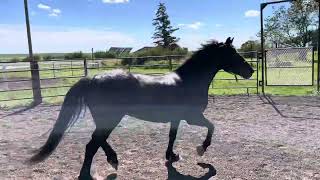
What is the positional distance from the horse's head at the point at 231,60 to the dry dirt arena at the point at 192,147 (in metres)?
1.02

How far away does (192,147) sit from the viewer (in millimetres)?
5148

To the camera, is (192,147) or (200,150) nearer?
(200,150)

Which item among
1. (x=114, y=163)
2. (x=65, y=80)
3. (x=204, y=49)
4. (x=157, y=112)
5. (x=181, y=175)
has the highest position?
(x=204, y=49)

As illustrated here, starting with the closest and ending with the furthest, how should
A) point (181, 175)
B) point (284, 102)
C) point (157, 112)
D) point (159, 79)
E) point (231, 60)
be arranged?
point (181, 175) < point (157, 112) < point (159, 79) < point (231, 60) < point (284, 102)

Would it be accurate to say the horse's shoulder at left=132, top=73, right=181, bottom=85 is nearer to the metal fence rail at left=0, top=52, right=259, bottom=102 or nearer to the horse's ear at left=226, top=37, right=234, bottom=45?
the horse's ear at left=226, top=37, right=234, bottom=45

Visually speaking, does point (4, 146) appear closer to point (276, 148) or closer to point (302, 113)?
point (276, 148)

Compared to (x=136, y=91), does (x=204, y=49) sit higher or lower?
higher

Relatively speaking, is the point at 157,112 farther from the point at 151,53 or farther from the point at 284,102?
the point at 151,53

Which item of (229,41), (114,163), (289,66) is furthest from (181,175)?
(289,66)

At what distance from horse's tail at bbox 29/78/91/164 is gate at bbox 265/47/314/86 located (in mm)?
8153

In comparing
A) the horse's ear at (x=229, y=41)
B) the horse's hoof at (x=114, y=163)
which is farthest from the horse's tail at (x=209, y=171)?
the horse's ear at (x=229, y=41)

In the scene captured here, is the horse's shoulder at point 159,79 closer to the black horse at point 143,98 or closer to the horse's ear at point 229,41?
the black horse at point 143,98

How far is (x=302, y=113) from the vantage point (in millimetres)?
7621

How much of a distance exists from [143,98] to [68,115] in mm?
845
